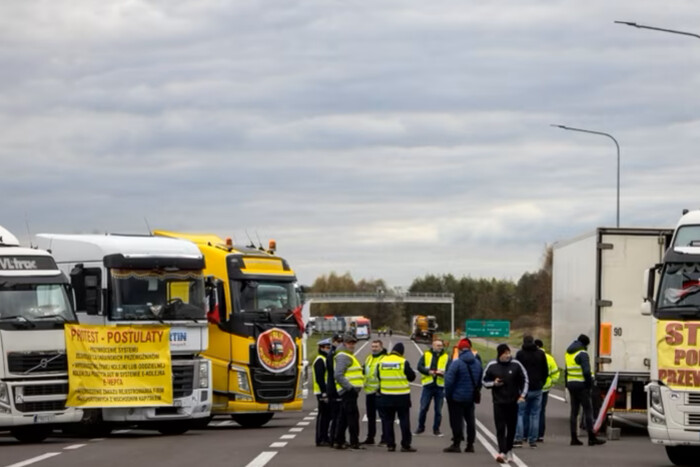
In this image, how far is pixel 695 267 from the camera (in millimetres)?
19344

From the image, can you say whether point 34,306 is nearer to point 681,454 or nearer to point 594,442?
point 594,442

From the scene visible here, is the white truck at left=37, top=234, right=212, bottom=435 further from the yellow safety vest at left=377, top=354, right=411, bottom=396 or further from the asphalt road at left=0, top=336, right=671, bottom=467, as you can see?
the yellow safety vest at left=377, top=354, right=411, bottom=396

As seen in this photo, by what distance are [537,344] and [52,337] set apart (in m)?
8.24

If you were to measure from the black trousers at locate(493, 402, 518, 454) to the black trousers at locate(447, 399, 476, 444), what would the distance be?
1427 mm

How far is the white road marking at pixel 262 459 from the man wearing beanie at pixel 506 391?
329cm

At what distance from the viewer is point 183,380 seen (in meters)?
25.2

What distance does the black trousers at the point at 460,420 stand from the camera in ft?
73.7

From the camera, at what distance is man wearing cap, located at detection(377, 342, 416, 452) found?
22.4 metres

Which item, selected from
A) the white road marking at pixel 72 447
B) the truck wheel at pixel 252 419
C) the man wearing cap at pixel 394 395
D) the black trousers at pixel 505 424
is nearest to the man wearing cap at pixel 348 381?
the man wearing cap at pixel 394 395

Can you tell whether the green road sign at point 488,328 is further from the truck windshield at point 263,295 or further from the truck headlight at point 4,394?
the truck headlight at point 4,394

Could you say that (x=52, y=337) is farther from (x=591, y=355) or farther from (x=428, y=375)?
(x=591, y=355)

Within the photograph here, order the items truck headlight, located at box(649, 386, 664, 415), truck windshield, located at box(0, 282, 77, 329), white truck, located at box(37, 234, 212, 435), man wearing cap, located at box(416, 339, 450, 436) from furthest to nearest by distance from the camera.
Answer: man wearing cap, located at box(416, 339, 450, 436), white truck, located at box(37, 234, 212, 435), truck windshield, located at box(0, 282, 77, 329), truck headlight, located at box(649, 386, 664, 415)

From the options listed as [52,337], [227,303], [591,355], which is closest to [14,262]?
[52,337]

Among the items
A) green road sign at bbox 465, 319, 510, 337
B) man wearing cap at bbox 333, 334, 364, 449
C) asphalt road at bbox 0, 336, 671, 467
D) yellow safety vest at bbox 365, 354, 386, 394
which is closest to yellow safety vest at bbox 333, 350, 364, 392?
man wearing cap at bbox 333, 334, 364, 449
